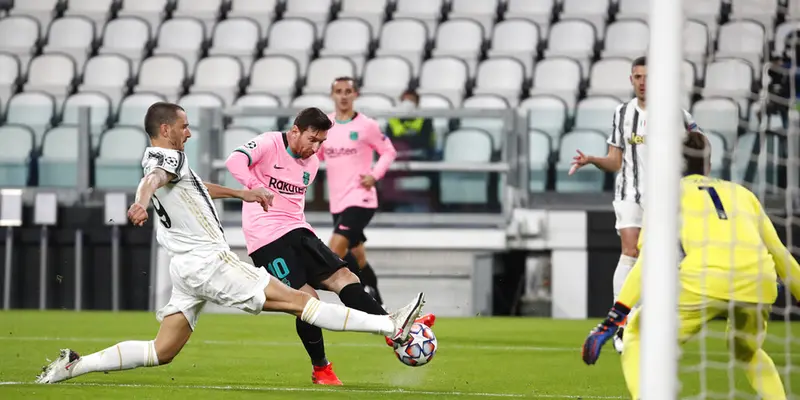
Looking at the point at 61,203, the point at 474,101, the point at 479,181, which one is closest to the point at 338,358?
the point at 479,181

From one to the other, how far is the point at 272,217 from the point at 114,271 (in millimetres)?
7000

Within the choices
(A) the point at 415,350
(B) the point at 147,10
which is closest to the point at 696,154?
(A) the point at 415,350

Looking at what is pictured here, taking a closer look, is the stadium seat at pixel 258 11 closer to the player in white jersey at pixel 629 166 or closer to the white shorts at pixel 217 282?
the player in white jersey at pixel 629 166

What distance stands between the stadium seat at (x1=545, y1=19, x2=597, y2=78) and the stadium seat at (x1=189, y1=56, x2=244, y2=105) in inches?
159

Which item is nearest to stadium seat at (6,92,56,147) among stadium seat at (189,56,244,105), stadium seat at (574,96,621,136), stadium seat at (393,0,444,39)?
stadium seat at (189,56,244,105)

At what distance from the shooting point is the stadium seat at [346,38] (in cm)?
1705

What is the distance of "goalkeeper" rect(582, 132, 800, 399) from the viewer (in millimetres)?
4641

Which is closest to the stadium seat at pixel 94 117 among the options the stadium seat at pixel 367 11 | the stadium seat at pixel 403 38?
the stadium seat at pixel 403 38

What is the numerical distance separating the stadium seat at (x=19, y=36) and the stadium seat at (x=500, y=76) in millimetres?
6213

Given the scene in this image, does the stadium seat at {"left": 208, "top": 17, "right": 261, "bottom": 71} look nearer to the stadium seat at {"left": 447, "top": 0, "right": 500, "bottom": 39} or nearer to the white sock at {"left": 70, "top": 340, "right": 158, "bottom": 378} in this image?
the stadium seat at {"left": 447, "top": 0, "right": 500, "bottom": 39}

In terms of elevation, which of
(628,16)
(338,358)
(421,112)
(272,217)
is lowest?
(338,358)

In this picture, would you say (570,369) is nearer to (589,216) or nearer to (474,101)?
(589,216)

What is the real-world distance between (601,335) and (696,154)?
2.88 ft

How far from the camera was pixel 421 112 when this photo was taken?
12.9 metres
